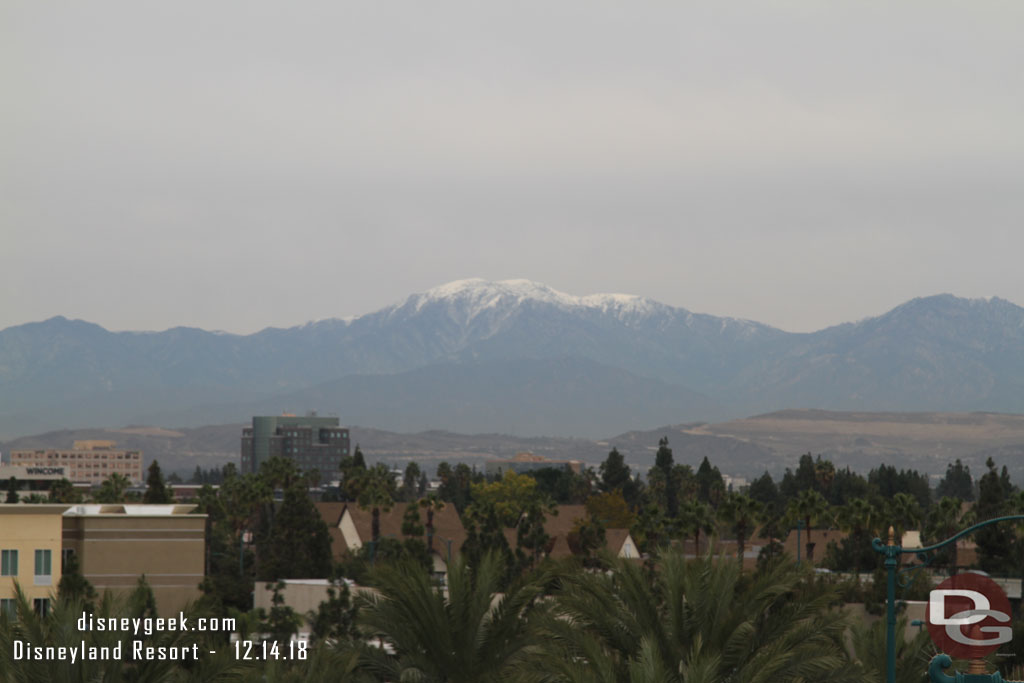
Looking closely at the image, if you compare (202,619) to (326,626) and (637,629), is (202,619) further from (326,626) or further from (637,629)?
(326,626)

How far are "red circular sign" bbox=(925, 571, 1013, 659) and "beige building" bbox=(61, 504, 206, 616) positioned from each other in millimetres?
59419

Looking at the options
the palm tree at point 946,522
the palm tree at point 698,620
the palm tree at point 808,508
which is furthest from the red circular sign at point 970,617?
the palm tree at point 808,508

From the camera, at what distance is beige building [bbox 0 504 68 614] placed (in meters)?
65.4

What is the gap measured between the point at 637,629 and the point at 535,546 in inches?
2786

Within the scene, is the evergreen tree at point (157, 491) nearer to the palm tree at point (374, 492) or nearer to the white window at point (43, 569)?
the palm tree at point (374, 492)

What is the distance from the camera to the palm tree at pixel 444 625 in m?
31.3

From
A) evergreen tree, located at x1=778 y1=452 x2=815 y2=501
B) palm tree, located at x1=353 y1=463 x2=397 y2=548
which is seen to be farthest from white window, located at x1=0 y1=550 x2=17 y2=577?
evergreen tree, located at x1=778 y1=452 x2=815 y2=501

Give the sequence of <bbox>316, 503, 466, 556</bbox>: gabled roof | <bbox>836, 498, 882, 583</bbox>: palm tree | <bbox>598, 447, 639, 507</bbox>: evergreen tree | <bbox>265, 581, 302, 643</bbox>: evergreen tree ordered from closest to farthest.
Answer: <bbox>265, 581, 302, 643</bbox>: evergreen tree → <bbox>836, 498, 882, 583</bbox>: palm tree → <bbox>316, 503, 466, 556</bbox>: gabled roof → <bbox>598, 447, 639, 507</bbox>: evergreen tree

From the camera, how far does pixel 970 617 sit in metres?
13.6

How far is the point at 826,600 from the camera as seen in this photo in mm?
29500

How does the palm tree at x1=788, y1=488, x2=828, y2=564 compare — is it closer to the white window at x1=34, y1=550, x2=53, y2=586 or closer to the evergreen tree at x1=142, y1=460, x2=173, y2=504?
the evergreen tree at x1=142, y1=460, x2=173, y2=504

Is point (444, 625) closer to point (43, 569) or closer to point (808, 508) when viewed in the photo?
point (43, 569)

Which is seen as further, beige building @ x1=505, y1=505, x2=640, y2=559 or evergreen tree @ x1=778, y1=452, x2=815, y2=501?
evergreen tree @ x1=778, y1=452, x2=815, y2=501

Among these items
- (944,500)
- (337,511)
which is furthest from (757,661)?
(337,511)
